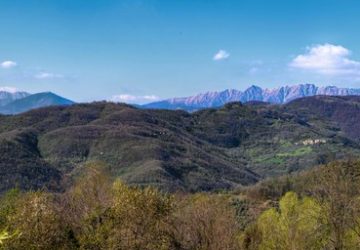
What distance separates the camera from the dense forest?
3931cm

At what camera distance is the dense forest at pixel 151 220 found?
129 ft

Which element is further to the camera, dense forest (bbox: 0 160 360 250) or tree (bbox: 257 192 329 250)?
tree (bbox: 257 192 329 250)

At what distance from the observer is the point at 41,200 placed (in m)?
40.3

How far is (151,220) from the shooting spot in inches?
1702

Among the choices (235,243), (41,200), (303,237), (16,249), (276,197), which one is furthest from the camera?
(276,197)

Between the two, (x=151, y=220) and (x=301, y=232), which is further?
(x=301, y=232)

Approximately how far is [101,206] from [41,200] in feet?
28.6

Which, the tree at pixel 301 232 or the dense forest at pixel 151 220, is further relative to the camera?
the tree at pixel 301 232

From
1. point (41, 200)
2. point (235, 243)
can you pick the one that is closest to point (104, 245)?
point (41, 200)

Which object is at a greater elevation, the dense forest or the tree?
the dense forest

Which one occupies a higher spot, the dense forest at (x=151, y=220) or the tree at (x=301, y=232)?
the dense forest at (x=151, y=220)

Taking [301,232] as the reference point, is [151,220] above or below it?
above

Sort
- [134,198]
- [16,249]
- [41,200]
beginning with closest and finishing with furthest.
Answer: [16,249], [41,200], [134,198]

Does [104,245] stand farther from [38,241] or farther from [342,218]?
[342,218]
